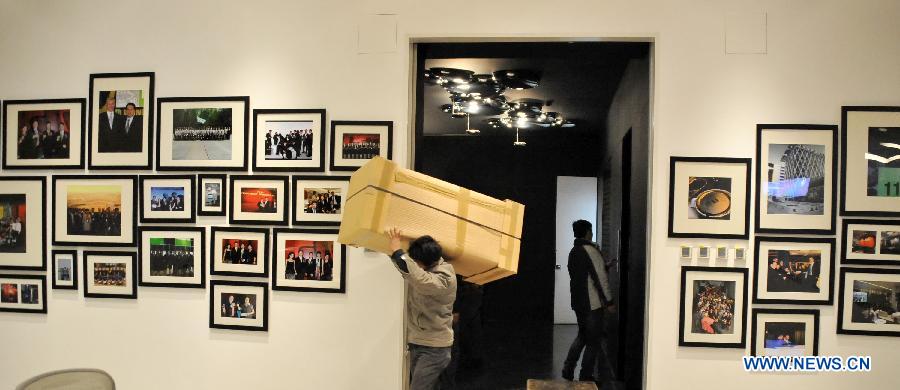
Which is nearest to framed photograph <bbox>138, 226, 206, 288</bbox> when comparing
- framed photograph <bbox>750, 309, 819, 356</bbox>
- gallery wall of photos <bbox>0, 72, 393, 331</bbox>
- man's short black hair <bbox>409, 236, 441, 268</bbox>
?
gallery wall of photos <bbox>0, 72, 393, 331</bbox>

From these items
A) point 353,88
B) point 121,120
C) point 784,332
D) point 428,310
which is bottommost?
point 784,332

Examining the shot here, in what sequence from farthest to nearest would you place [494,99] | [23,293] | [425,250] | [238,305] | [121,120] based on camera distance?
1. [494,99]
2. [23,293]
3. [121,120]
4. [238,305]
5. [425,250]

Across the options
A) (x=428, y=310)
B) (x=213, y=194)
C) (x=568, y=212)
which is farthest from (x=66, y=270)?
(x=568, y=212)

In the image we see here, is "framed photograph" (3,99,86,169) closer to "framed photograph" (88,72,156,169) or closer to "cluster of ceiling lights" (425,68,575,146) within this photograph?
"framed photograph" (88,72,156,169)

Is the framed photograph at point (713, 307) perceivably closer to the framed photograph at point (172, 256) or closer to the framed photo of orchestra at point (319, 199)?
the framed photo of orchestra at point (319, 199)

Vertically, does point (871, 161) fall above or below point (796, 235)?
above

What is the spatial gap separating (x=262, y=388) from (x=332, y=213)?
4.30ft

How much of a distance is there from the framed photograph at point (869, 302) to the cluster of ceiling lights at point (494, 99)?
205 cm

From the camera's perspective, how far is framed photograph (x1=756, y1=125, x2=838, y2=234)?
340cm

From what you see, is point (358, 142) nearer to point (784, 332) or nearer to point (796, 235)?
point (796, 235)

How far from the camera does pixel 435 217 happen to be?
3.06 metres

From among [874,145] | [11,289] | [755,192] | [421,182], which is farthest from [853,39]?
[11,289]

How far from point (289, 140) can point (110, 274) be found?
1662 millimetres

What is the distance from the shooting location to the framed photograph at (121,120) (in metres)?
3.86
